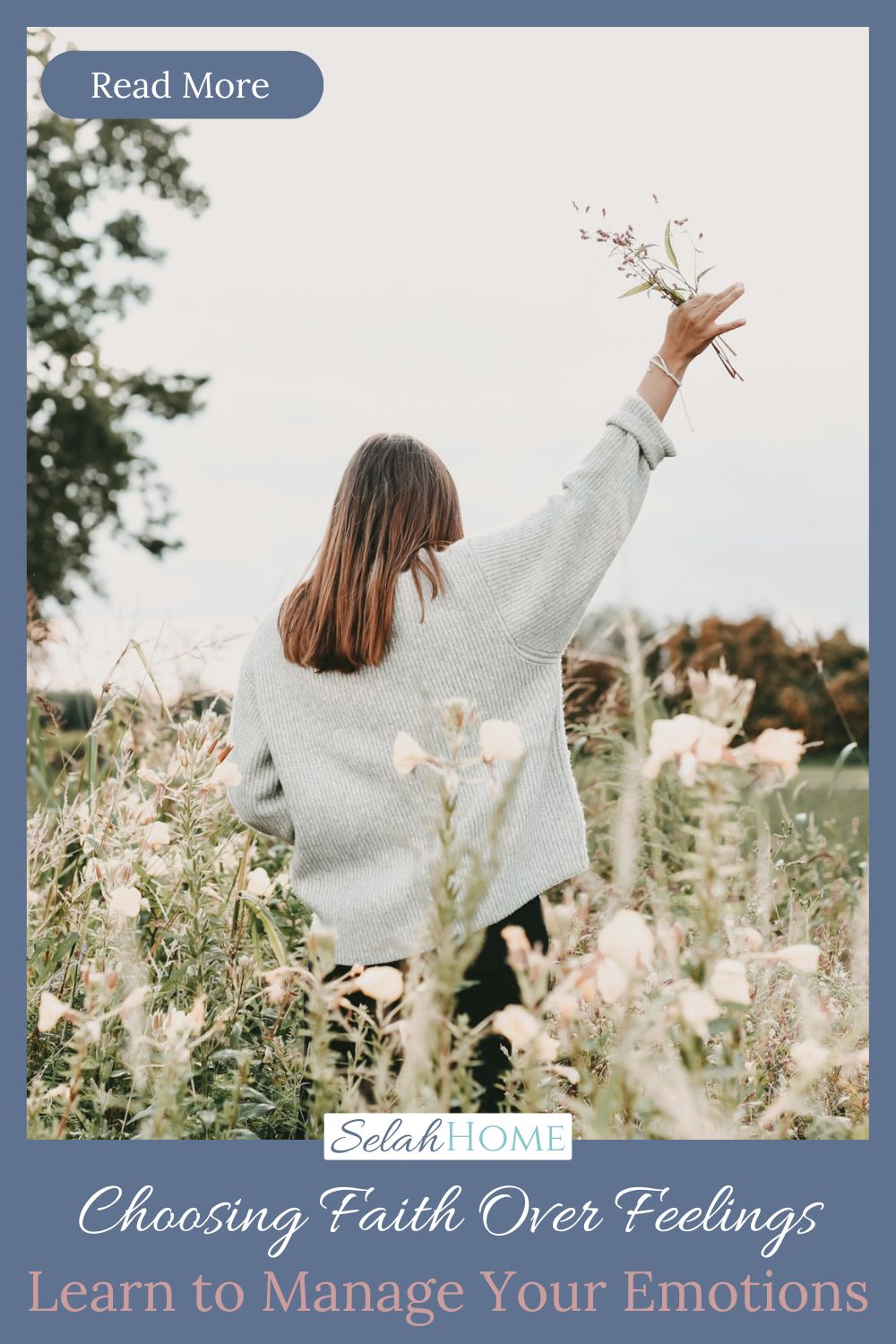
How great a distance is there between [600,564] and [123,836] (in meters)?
0.94

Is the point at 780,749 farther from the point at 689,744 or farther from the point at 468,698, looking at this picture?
the point at 468,698

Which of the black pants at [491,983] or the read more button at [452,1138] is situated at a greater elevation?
the black pants at [491,983]

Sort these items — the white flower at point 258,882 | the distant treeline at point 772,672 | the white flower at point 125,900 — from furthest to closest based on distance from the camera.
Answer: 1. the distant treeline at point 772,672
2. the white flower at point 258,882
3. the white flower at point 125,900

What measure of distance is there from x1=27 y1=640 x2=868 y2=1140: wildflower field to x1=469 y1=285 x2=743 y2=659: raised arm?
189mm

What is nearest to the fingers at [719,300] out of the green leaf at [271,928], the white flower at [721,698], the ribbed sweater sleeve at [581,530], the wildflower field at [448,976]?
the ribbed sweater sleeve at [581,530]

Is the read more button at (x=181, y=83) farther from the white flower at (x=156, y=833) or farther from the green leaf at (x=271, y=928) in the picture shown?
the green leaf at (x=271, y=928)

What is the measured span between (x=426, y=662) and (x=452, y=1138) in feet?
2.27

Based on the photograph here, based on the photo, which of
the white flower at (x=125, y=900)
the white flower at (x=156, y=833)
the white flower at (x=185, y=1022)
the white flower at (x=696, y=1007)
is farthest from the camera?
the white flower at (x=156, y=833)

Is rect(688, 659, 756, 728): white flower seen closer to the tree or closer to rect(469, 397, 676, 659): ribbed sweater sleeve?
rect(469, 397, 676, 659): ribbed sweater sleeve

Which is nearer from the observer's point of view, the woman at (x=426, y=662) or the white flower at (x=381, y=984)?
the white flower at (x=381, y=984)

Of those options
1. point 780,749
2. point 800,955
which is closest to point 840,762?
point 800,955

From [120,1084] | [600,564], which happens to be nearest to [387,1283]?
[120,1084]

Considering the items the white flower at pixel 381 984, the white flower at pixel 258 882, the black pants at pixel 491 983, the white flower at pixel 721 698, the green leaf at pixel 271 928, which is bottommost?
the black pants at pixel 491 983

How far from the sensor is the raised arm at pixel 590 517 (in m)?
1.69
